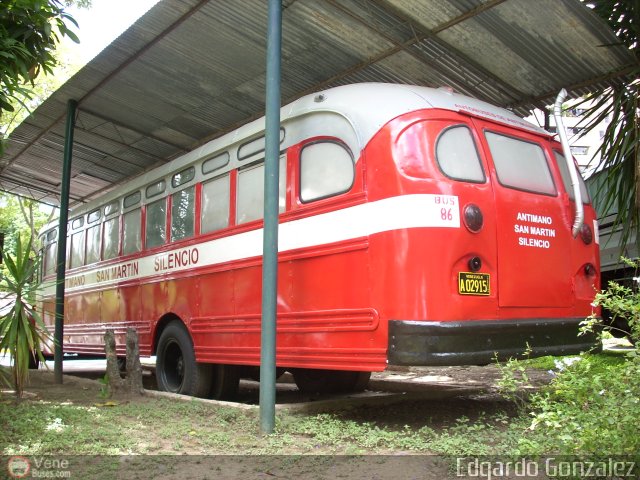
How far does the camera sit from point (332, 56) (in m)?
7.43

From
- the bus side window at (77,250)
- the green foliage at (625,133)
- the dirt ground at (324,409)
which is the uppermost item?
the green foliage at (625,133)

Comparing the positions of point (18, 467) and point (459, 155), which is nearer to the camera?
point (18, 467)

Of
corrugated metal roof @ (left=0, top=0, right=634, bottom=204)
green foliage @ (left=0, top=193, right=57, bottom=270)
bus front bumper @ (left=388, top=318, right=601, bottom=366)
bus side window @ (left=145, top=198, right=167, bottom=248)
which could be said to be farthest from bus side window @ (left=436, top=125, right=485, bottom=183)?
green foliage @ (left=0, top=193, right=57, bottom=270)

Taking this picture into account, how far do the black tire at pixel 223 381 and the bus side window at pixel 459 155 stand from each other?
3.65 m

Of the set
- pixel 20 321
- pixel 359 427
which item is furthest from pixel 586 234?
pixel 20 321

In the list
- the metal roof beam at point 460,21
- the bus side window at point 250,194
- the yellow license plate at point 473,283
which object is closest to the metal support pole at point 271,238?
the bus side window at point 250,194

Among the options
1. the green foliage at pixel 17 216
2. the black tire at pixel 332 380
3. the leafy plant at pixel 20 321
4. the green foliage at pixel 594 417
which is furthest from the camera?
the green foliage at pixel 17 216

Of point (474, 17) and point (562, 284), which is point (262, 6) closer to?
point (474, 17)

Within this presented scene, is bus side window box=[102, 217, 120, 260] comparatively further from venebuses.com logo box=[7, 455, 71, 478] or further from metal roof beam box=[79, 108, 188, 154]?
venebuses.com logo box=[7, 455, 71, 478]

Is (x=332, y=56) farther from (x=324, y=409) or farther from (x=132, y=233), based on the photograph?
(x=324, y=409)

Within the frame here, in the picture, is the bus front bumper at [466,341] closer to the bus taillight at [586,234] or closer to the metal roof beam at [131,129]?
the bus taillight at [586,234]

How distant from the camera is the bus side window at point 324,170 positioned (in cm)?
517

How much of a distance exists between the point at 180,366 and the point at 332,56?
4264mm

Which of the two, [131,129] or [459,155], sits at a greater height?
[131,129]
